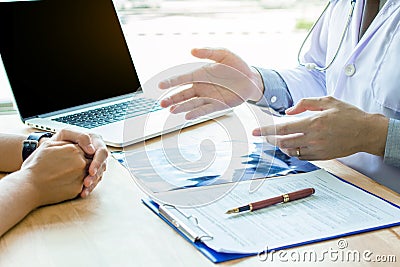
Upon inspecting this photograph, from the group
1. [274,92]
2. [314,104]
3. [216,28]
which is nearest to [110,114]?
[274,92]

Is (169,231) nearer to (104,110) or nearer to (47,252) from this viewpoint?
(47,252)

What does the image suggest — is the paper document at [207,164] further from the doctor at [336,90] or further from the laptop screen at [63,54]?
the laptop screen at [63,54]

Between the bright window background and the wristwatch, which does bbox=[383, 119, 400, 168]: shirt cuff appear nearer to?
the wristwatch

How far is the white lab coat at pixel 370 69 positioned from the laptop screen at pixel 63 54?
555mm

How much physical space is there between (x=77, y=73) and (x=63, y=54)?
59mm

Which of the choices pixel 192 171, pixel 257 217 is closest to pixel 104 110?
pixel 192 171

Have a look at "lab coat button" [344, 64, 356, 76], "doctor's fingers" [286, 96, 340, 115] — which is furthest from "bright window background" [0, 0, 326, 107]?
"doctor's fingers" [286, 96, 340, 115]

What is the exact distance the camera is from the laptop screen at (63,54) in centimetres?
129

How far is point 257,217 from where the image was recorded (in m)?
0.86

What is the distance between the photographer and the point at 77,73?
1385 millimetres

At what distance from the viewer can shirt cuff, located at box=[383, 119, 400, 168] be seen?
3.42 feet

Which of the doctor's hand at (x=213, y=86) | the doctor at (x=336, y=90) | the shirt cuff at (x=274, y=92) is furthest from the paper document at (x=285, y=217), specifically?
the shirt cuff at (x=274, y=92)

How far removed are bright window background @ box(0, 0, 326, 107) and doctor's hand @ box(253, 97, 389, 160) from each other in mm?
809

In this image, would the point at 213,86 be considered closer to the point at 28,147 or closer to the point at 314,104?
the point at 314,104
